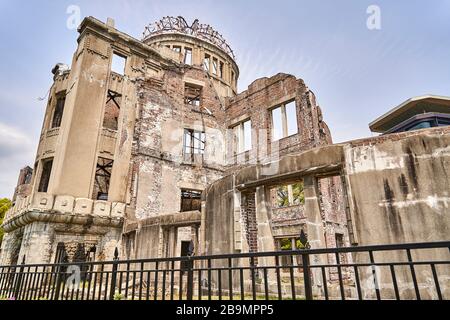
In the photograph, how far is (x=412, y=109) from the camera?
635 inches

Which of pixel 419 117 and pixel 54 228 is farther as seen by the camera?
pixel 419 117

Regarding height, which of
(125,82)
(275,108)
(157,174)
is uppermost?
(125,82)

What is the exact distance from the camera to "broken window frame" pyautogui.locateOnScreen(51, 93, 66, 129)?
1630 cm

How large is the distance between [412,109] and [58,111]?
68.3 ft

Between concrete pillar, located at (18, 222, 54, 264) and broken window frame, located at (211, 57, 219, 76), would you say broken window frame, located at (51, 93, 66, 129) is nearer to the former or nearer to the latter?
concrete pillar, located at (18, 222, 54, 264)

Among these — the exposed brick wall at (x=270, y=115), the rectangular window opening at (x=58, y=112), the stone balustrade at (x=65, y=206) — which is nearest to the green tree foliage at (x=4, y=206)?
the stone balustrade at (x=65, y=206)

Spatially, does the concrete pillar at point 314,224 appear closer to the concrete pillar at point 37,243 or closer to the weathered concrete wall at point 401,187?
the weathered concrete wall at point 401,187

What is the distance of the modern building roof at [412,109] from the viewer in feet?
51.5

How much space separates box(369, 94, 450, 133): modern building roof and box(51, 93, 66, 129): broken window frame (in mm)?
19103

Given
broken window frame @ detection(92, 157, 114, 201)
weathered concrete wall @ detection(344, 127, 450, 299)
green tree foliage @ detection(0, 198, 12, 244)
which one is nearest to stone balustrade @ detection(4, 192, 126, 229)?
broken window frame @ detection(92, 157, 114, 201)

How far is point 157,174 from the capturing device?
16.2 metres
